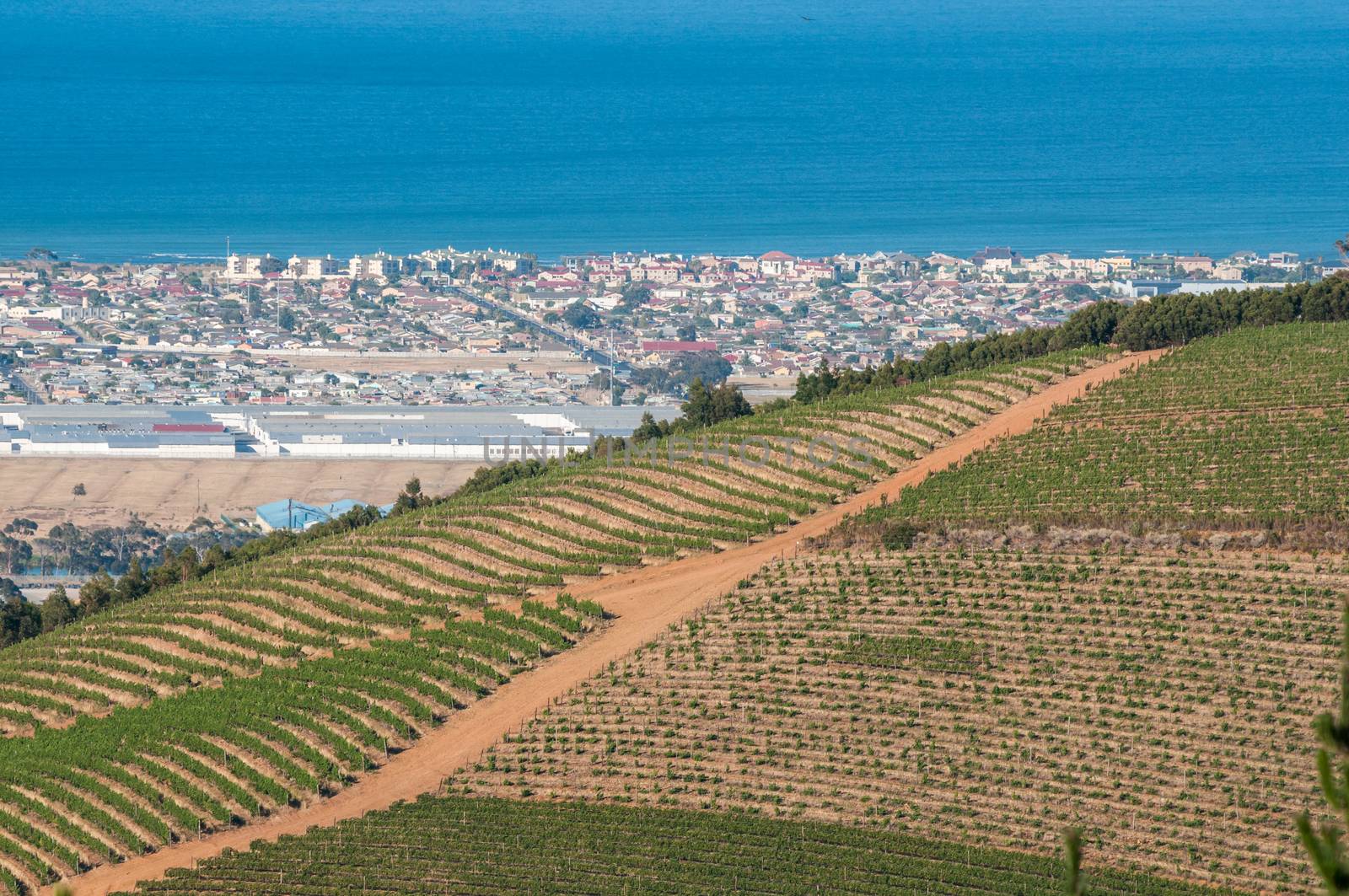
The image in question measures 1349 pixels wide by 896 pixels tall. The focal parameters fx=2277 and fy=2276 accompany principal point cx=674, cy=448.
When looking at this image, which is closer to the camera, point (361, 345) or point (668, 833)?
point (668, 833)

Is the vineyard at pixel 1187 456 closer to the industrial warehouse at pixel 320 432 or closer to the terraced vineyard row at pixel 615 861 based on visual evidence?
the terraced vineyard row at pixel 615 861

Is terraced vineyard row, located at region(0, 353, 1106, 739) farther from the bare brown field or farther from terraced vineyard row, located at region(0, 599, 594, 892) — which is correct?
the bare brown field

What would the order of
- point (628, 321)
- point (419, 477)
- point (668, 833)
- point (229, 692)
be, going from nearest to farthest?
point (668, 833) → point (229, 692) → point (419, 477) → point (628, 321)

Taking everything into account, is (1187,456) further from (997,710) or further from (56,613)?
(56,613)

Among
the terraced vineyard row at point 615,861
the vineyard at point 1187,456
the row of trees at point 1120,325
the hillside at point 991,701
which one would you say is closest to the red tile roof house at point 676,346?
the row of trees at point 1120,325

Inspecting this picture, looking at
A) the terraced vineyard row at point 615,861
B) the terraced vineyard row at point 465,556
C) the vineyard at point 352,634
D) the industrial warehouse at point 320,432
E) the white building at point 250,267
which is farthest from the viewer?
the white building at point 250,267

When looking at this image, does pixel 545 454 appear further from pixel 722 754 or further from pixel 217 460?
pixel 722 754

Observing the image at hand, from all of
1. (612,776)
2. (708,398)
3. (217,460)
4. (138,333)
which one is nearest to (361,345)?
(138,333)
